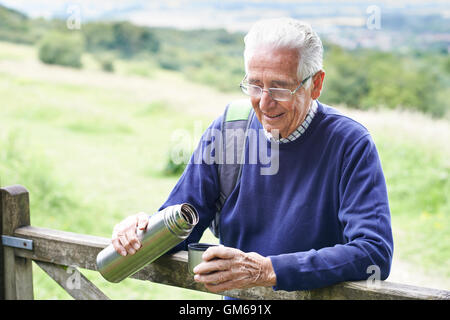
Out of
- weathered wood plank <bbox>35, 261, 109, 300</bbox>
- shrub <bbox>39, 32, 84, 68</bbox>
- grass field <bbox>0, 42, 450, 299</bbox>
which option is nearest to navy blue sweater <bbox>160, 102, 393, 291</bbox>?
weathered wood plank <bbox>35, 261, 109, 300</bbox>

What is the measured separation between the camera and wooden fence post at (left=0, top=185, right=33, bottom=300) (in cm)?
179

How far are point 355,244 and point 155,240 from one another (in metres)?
0.52

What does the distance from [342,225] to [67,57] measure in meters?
10.2

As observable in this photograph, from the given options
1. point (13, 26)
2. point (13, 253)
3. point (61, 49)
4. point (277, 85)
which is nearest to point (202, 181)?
point (277, 85)

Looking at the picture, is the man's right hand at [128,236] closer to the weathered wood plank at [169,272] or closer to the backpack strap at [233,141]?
the weathered wood plank at [169,272]

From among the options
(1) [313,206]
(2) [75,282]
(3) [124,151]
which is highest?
(1) [313,206]

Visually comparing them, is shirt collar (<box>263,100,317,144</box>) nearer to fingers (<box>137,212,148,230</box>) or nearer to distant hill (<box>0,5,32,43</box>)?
fingers (<box>137,212,148,230</box>)

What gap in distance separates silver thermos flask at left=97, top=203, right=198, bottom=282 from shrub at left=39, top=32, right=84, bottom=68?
31.6ft

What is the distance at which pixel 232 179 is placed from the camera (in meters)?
1.56

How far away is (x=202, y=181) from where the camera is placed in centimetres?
155

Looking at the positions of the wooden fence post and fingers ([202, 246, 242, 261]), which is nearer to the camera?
fingers ([202, 246, 242, 261])

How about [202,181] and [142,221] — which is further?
[202,181]

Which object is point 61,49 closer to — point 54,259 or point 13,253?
point 13,253

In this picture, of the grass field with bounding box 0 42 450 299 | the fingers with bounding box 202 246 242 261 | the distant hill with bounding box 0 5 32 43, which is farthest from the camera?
the distant hill with bounding box 0 5 32 43
